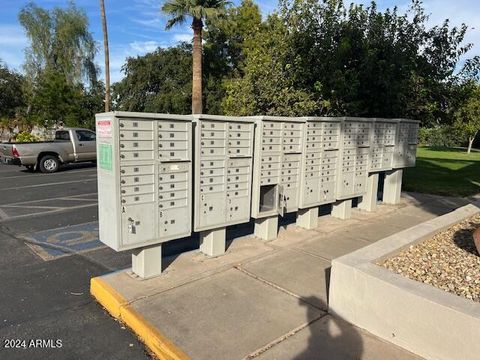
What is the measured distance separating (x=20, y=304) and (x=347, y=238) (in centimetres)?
434

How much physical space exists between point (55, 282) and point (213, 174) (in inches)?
85.1

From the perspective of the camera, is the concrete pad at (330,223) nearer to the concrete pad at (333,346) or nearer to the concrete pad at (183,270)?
the concrete pad at (183,270)

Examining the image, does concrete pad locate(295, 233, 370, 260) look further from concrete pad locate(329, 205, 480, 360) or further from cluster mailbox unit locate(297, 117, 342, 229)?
concrete pad locate(329, 205, 480, 360)

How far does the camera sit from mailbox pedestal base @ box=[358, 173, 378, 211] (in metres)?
7.44

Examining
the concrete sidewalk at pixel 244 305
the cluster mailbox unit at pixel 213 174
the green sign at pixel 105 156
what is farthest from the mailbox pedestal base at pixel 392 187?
the green sign at pixel 105 156

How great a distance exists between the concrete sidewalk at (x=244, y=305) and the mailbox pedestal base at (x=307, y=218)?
67 centimetres

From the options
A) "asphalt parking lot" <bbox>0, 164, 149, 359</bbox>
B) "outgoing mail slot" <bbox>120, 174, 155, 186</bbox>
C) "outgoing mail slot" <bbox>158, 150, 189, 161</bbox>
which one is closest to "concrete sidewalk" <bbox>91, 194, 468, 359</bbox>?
"asphalt parking lot" <bbox>0, 164, 149, 359</bbox>

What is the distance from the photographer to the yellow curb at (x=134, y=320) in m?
2.91

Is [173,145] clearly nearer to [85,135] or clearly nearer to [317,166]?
[317,166]

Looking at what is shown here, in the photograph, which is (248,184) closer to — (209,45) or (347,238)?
(347,238)

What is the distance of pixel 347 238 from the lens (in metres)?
5.76

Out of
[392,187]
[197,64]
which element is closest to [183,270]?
[392,187]

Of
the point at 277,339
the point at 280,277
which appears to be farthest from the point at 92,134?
the point at 277,339

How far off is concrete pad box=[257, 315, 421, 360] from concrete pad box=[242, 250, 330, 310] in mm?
408
